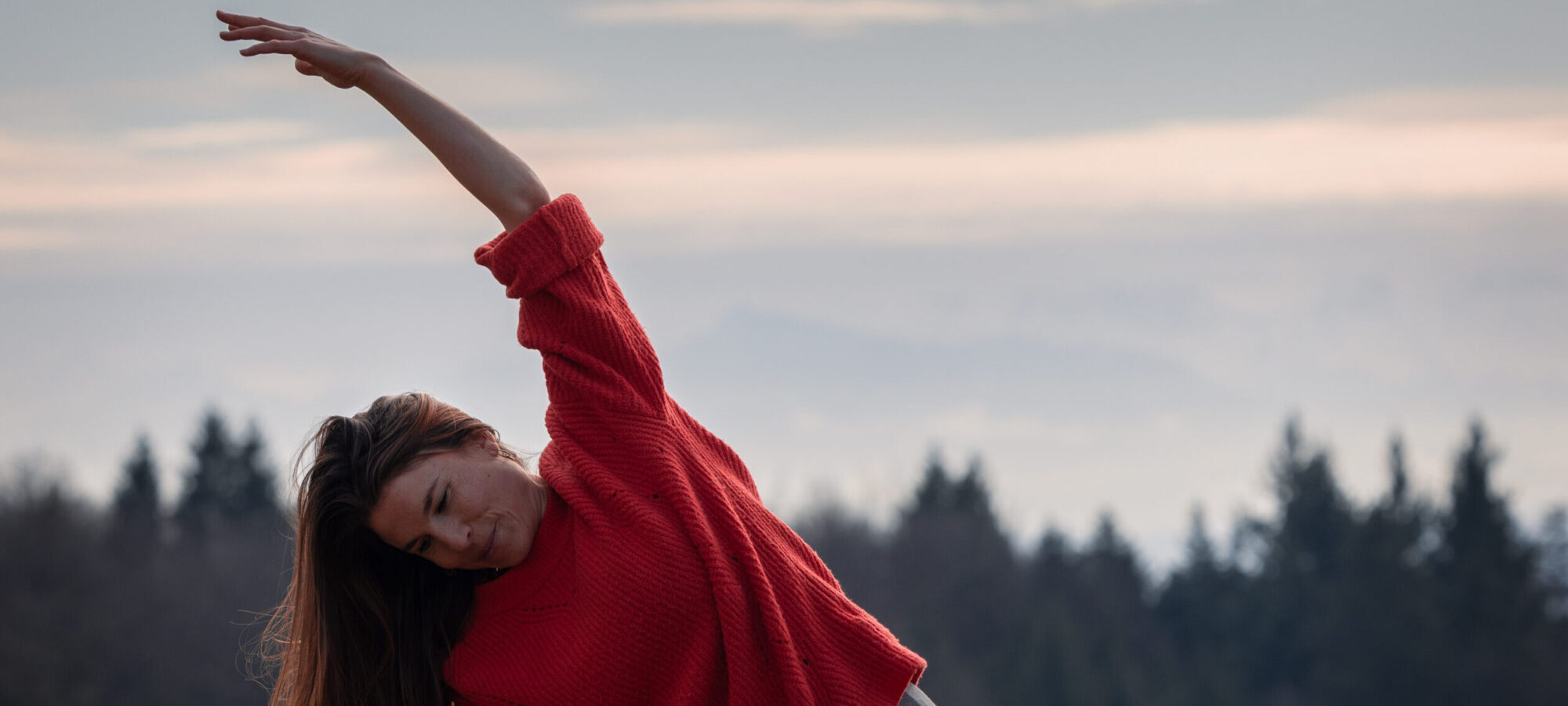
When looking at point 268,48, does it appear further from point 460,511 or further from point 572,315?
point 460,511

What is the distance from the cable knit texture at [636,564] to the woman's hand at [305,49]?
42 centimetres

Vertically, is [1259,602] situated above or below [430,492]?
above

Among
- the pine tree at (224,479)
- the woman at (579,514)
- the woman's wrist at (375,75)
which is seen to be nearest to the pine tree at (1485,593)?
the pine tree at (224,479)

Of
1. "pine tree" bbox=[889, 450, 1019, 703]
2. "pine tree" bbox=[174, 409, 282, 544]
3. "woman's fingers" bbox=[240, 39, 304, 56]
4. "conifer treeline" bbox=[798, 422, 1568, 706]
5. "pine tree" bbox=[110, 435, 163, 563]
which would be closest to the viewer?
"woman's fingers" bbox=[240, 39, 304, 56]

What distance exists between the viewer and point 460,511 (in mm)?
3084

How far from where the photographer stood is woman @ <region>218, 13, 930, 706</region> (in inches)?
119

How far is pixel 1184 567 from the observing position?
43.7 meters

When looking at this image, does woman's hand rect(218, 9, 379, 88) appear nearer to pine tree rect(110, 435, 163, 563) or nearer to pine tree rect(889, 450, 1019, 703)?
pine tree rect(110, 435, 163, 563)

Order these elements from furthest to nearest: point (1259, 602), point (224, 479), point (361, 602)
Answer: point (1259, 602) < point (224, 479) < point (361, 602)

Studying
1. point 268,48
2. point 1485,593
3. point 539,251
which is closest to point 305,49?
point 268,48

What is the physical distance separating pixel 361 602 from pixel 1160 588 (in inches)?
1665

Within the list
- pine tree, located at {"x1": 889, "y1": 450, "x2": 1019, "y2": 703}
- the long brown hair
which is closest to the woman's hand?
the long brown hair

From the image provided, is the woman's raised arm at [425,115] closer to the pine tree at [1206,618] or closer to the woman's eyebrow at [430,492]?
the woman's eyebrow at [430,492]

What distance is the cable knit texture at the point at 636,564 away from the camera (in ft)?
9.90
